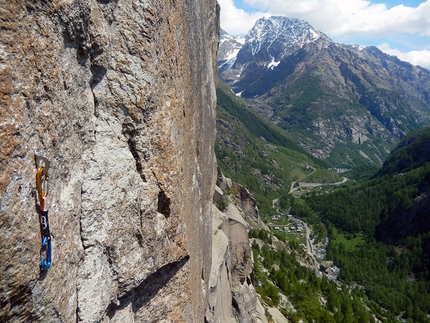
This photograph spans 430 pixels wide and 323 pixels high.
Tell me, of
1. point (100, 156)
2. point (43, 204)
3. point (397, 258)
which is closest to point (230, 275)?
point (100, 156)

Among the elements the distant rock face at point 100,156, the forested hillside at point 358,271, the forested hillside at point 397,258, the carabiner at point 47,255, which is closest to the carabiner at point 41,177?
the distant rock face at point 100,156

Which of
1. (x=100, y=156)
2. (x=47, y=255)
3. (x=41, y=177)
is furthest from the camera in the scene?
(x=100, y=156)

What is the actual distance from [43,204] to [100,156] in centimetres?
272

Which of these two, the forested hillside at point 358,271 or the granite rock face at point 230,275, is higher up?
the granite rock face at point 230,275

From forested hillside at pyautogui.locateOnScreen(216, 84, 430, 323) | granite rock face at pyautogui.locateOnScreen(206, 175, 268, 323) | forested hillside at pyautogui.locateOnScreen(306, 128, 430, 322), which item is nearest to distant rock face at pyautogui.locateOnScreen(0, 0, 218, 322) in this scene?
granite rock face at pyautogui.locateOnScreen(206, 175, 268, 323)

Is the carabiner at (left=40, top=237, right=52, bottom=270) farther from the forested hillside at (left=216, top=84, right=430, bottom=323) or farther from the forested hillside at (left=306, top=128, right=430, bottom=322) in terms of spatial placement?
the forested hillside at (left=306, top=128, right=430, bottom=322)

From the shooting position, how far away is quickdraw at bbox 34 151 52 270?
6.20 meters

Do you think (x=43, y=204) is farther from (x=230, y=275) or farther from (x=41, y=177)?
(x=230, y=275)

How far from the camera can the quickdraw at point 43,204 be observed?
620 cm

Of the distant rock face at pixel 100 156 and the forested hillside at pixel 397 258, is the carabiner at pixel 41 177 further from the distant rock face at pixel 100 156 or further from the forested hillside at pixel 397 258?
the forested hillside at pixel 397 258

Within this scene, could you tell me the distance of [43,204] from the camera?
6.25m

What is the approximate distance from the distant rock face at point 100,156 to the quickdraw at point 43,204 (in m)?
0.12

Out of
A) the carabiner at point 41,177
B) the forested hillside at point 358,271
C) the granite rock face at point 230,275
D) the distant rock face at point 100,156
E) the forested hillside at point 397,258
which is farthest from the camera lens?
the forested hillside at point 397,258

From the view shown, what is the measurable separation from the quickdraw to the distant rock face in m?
0.12
